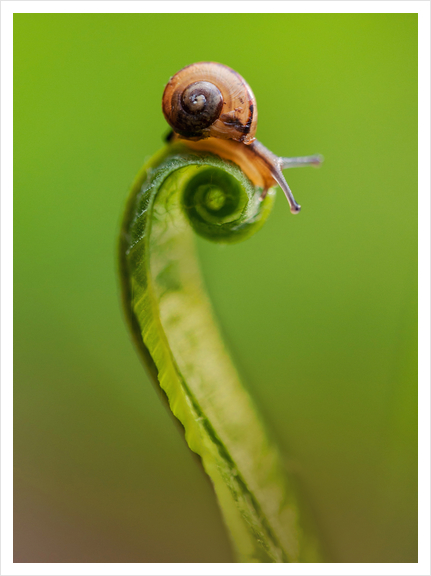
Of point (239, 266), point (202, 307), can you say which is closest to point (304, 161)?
point (239, 266)

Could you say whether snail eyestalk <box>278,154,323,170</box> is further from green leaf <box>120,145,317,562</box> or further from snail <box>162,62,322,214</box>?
green leaf <box>120,145,317,562</box>

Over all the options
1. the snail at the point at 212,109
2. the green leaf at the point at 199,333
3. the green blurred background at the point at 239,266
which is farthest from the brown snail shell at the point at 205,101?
the green blurred background at the point at 239,266

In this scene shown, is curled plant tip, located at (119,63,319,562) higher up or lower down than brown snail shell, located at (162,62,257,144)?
lower down

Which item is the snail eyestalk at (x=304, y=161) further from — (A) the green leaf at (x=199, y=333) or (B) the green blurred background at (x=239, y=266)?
(A) the green leaf at (x=199, y=333)

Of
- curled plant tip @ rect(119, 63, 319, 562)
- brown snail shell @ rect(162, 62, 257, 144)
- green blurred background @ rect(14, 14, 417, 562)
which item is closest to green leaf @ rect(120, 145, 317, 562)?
curled plant tip @ rect(119, 63, 319, 562)

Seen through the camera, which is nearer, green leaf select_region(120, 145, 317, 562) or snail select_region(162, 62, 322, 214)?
green leaf select_region(120, 145, 317, 562)

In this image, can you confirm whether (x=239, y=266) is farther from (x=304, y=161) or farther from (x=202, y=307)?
(x=202, y=307)

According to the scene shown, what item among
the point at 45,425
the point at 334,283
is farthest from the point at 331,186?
the point at 45,425

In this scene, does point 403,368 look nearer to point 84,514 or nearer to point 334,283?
point 334,283
